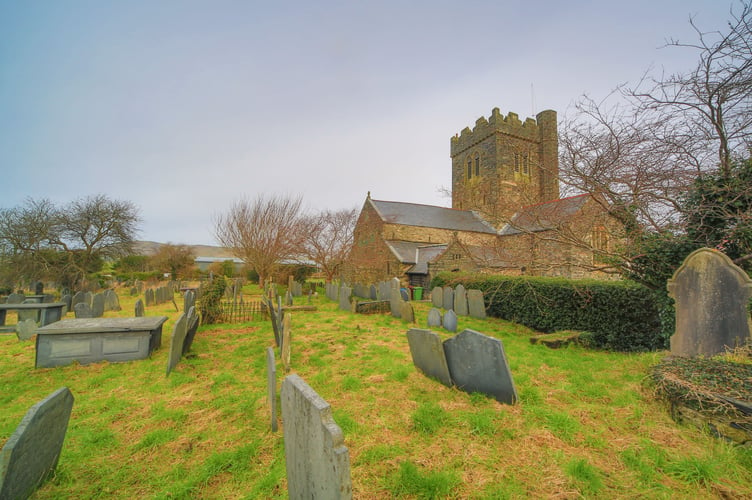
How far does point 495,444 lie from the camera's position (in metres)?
2.90

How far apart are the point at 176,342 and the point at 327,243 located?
66.8 feet

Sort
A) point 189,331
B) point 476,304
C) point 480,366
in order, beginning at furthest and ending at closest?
point 476,304, point 189,331, point 480,366

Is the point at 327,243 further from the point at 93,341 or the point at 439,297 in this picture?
the point at 93,341

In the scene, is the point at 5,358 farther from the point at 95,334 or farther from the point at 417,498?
the point at 417,498

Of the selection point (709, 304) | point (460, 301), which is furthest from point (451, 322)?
point (709, 304)

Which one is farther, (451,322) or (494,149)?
(494,149)

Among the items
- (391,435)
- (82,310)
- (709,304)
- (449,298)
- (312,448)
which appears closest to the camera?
(312,448)

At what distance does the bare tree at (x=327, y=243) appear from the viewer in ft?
78.0

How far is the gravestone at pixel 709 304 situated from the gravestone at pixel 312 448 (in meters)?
5.69

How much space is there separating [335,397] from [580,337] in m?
6.45

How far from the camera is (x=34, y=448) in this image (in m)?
2.04

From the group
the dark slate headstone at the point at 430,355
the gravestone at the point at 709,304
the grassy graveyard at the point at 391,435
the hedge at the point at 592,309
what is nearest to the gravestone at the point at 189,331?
the grassy graveyard at the point at 391,435

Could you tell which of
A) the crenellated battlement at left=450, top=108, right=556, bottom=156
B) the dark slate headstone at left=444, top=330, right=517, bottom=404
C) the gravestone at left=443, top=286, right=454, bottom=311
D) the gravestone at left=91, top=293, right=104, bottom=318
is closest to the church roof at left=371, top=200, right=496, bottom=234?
the crenellated battlement at left=450, top=108, right=556, bottom=156

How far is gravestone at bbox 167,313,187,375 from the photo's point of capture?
15.6 ft
